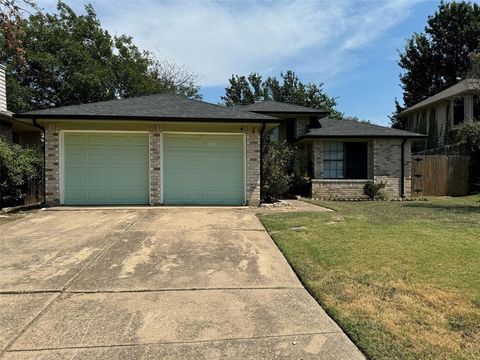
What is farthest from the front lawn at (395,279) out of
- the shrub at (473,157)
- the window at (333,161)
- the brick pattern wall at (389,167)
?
the shrub at (473,157)

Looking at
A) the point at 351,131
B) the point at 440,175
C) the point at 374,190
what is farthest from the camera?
the point at 440,175

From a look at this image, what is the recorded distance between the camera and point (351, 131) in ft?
55.7

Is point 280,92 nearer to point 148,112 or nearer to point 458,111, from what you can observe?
point 458,111

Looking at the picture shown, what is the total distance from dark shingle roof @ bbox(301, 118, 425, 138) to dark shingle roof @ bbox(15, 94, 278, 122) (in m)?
5.41

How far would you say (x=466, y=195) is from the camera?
18.5 metres

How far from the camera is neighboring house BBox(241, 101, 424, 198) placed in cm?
1642

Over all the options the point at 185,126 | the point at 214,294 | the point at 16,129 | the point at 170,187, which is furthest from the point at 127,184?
the point at 214,294

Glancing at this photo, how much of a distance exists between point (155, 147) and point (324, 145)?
8553mm

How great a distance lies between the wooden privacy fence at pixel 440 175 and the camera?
18000 millimetres

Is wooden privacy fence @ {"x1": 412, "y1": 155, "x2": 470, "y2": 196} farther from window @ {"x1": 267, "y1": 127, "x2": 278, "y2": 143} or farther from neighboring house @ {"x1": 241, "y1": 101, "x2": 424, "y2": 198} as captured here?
window @ {"x1": 267, "y1": 127, "x2": 278, "y2": 143}

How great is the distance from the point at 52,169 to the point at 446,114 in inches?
898

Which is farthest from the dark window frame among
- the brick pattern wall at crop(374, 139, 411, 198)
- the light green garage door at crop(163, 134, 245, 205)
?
the light green garage door at crop(163, 134, 245, 205)

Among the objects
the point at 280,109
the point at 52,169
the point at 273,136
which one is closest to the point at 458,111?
the point at 280,109

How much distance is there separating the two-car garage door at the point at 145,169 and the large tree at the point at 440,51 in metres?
26.6
